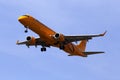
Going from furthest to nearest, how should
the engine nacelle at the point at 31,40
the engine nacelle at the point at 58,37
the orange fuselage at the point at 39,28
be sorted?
the engine nacelle at the point at 31,40, the engine nacelle at the point at 58,37, the orange fuselage at the point at 39,28

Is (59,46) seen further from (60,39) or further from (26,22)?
(26,22)

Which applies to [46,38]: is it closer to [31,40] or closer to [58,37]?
[58,37]

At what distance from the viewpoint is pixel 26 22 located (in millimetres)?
111812

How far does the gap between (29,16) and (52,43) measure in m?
8.49

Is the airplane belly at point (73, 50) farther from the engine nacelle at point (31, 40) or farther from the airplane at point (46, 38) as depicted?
the engine nacelle at point (31, 40)

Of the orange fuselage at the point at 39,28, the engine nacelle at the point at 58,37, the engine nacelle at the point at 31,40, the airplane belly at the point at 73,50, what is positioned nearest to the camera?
the orange fuselage at the point at 39,28

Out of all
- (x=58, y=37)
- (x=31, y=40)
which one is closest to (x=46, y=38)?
(x=58, y=37)

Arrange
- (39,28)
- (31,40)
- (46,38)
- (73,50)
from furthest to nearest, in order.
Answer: (73,50), (31,40), (46,38), (39,28)

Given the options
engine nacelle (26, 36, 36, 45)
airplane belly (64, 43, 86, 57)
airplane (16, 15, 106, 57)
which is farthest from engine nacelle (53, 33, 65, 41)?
airplane belly (64, 43, 86, 57)

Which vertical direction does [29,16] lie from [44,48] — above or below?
above

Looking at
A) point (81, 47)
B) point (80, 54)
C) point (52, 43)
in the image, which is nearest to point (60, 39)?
point (52, 43)

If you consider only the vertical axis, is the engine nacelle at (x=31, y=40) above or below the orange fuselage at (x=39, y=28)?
below

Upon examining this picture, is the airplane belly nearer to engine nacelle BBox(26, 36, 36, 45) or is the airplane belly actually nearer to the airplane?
the airplane

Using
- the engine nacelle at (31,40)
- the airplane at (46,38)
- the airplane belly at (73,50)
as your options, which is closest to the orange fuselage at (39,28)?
the airplane at (46,38)
